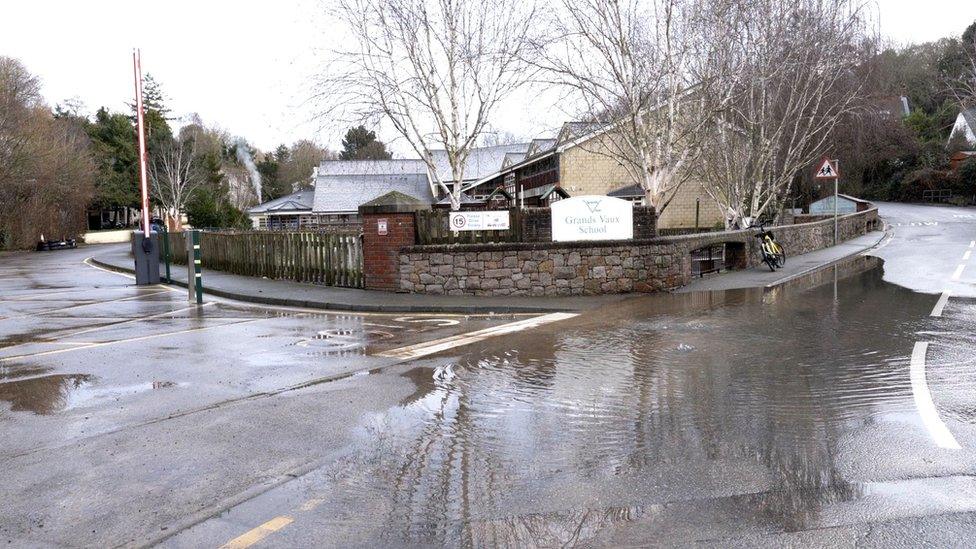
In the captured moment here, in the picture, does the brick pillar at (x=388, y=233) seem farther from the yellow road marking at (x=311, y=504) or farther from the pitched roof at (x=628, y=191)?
the pitched roof at (x=628, y=191)

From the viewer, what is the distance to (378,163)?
6806cm

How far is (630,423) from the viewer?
6020mm

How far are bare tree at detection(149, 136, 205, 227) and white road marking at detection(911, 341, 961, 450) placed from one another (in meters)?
69.1

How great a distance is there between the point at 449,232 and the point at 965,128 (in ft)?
210

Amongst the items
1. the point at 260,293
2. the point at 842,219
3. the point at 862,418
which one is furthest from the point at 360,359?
the point at 842,219

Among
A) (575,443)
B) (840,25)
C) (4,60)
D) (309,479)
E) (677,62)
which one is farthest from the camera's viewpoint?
(4,60)

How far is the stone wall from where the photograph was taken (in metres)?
15.6

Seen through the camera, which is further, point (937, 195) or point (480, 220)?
point (937, 195)

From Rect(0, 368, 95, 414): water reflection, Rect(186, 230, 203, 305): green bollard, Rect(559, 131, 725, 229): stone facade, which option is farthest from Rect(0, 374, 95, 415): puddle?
Rect(559, 131, 725, 229): stone facade

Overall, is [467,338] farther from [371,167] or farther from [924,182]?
[371,167]

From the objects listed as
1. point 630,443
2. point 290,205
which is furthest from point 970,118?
point 630,443

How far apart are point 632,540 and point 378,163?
66.0m

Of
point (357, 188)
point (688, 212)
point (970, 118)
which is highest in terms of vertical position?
point (970, 118)

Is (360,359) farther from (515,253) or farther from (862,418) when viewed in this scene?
(515,253)
